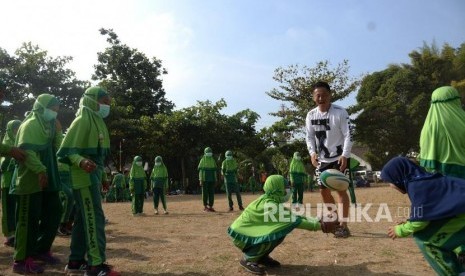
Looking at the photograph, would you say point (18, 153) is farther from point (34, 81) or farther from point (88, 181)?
point (34, 81)

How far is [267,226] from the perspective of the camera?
4.69 m

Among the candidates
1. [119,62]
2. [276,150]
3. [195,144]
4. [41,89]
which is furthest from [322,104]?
[119,62]

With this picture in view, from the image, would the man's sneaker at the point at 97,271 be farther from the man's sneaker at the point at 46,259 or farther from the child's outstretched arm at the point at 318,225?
the child's outstretched arm at the point at 318,225

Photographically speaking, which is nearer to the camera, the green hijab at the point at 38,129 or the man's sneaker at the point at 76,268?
the man's sneaker at the point at 76,268

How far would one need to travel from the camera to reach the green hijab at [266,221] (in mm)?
4551

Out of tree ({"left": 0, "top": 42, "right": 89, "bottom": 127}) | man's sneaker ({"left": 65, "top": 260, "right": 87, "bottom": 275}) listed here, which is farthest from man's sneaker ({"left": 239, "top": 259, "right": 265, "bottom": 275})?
tree ({"left": 0, "top": 42, "right": 89, "bottom": 127})

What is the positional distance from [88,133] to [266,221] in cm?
216

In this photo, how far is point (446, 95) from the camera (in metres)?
4.40

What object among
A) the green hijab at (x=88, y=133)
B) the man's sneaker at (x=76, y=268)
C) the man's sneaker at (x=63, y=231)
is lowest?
the man's sneaker at (x=63, y=231)

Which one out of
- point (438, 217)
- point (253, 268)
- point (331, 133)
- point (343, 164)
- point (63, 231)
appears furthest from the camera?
point (63, 231)

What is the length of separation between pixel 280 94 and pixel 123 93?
12.9 meters

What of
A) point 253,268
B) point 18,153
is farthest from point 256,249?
point 18,153

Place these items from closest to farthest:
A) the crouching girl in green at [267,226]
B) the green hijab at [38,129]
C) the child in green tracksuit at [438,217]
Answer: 1. the child in green tracksuit at [438,217]
2. the crouching girl in green at [267,226]
3. the green hijab at [38,129]

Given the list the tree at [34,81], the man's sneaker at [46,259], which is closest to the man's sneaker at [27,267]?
the man's sneaker at [46,259]
